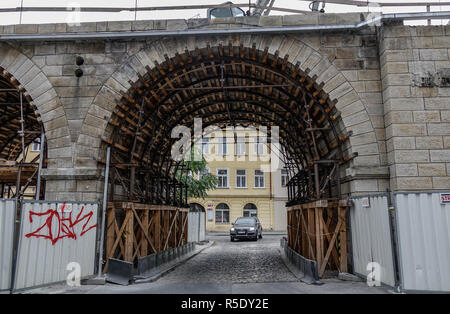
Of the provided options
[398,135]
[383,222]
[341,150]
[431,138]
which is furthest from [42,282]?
[431,138]

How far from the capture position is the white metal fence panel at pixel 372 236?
7.52 metres

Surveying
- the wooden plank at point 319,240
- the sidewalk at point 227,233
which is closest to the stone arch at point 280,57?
the wooden plank at point 319,240

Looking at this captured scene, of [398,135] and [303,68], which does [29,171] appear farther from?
[398,135]

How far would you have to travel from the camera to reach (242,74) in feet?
40.7

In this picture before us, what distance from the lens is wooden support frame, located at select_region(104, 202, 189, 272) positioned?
9.90m

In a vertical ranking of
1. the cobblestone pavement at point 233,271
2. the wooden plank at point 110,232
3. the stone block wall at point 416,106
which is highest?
the stone block wall at point 416,106

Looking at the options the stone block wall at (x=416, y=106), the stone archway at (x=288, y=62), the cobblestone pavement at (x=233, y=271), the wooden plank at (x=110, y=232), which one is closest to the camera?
the stone block wall at (x=416, y=106)

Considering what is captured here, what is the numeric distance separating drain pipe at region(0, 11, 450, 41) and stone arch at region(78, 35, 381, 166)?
0.32m

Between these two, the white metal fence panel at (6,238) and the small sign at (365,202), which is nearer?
the white metal fence panel at (6,238)

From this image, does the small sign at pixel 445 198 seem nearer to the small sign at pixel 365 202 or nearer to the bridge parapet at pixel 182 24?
the small sign at pixel 365 202

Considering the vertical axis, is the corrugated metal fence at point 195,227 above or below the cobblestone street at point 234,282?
above

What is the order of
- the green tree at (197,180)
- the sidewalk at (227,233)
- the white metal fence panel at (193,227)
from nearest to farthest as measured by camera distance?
1. the white metal fence panel at (193,227)
2. the green tree at (197,180)
3. the sidewalk at (227,233)

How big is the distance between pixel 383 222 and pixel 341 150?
307 cm

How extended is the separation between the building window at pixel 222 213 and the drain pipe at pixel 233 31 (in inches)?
1081
